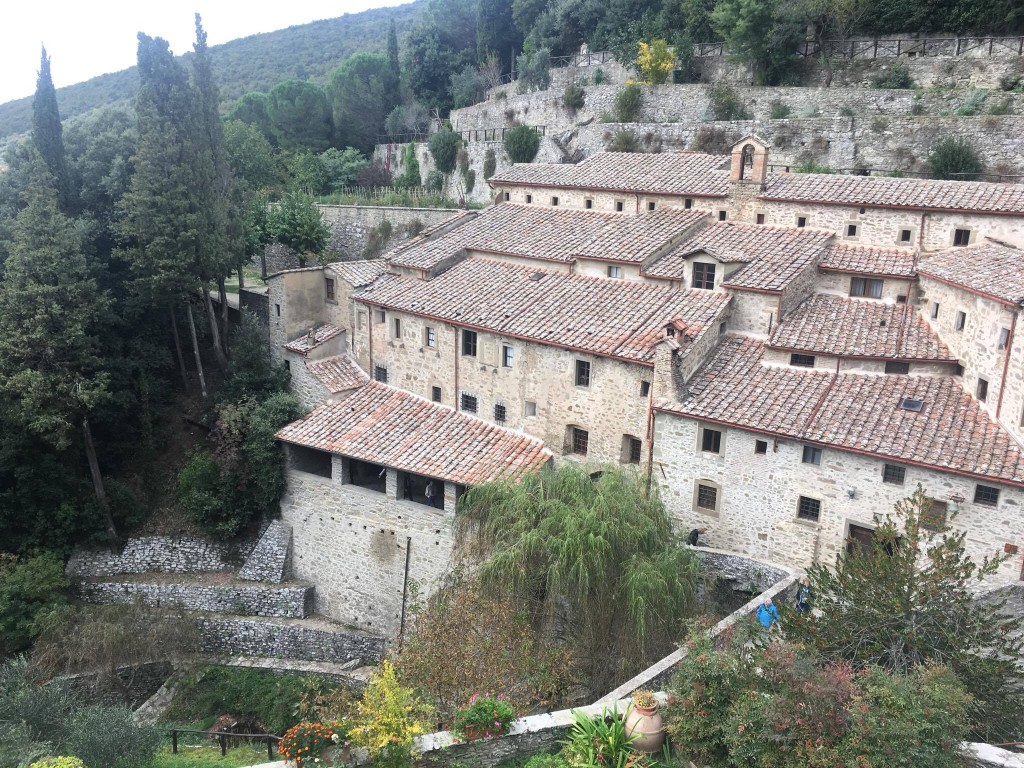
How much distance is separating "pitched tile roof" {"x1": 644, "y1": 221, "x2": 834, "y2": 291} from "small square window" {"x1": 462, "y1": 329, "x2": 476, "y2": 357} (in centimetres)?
572

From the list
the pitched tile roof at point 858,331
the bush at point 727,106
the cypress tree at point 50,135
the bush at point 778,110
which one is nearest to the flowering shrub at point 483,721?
the pitched tile roof at point 858,331

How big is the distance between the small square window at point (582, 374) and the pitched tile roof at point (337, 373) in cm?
879

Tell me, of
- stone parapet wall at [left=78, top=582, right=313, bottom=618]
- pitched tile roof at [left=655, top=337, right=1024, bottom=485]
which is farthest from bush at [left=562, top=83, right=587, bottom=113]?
stone parapet wall at [left=78, top=582, right=313, bottom=618]

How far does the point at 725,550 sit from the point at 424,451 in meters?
8.95

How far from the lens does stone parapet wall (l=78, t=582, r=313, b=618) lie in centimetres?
2634

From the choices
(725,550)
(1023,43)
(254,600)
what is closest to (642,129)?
(1023,43)

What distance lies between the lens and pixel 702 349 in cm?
2217

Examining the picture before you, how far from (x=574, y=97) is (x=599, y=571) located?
1457 inches

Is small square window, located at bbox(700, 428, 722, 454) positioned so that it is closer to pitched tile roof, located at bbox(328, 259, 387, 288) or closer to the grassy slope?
pitched tile roof, located at bbox(328, 259, 387, 288)

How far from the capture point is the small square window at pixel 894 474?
18656 millimetres

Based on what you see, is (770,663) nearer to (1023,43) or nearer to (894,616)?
(894,616)

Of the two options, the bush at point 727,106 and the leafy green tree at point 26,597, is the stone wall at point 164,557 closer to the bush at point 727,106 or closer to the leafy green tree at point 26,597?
the leafy green tree at point 26,597

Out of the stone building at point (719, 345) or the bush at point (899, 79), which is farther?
the bush at point (899, 79)

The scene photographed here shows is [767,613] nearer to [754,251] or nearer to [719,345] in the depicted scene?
[719,345]
